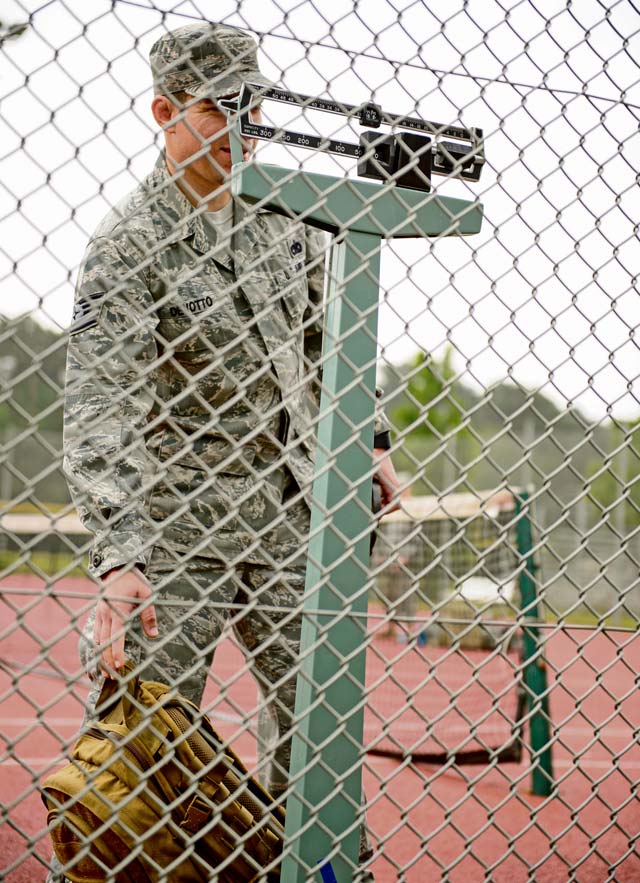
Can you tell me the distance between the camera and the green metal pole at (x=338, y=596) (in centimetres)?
194

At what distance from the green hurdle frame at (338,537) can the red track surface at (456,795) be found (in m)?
0.10

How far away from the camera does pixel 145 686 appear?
2.08 metres

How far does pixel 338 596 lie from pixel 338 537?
12cm

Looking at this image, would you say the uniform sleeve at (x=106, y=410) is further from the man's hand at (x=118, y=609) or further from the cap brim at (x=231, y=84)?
the cap brim at (x=231, y=84)

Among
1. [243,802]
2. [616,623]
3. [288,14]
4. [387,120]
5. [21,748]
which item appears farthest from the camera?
[616,623]

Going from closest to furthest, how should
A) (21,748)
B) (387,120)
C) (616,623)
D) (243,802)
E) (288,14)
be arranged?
(288,14) < (387,120) < (243,802) < (21,748) < (616,623)

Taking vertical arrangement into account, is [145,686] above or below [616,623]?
above

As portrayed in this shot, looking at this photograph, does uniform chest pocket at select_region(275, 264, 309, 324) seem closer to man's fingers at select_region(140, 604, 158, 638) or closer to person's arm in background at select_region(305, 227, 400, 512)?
person's arm in background at select_region(305, 227, 400, 512)

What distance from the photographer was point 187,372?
2.35 meters

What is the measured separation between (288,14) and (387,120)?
0.30m

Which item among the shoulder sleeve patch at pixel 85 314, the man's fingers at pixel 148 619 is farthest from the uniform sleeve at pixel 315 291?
the man's fingers at pixel 148 619

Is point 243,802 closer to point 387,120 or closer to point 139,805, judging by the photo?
point 139,805

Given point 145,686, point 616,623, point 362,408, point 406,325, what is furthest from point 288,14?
point 616,623

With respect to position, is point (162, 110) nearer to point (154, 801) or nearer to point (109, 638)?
point (109, 638)
